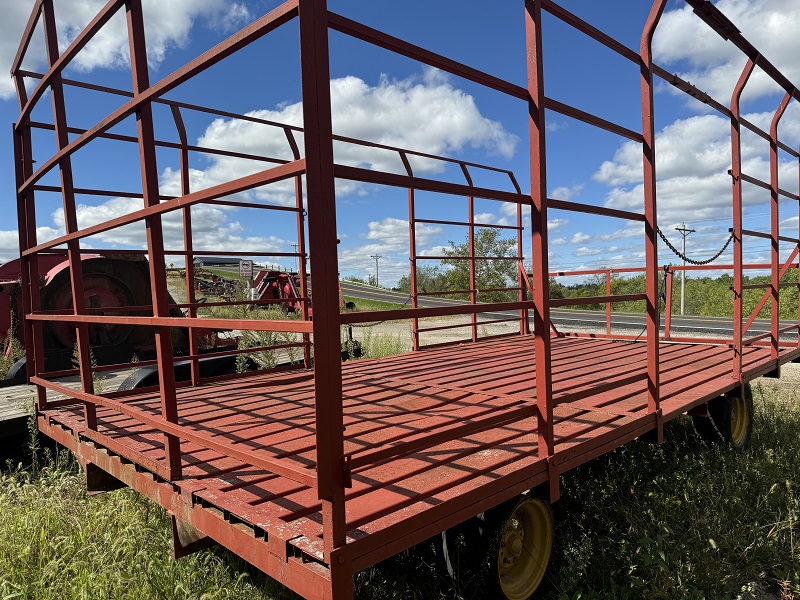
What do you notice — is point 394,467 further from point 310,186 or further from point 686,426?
point 686,426

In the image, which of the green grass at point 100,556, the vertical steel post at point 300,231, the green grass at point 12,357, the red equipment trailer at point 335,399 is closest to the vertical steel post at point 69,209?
the red equipment trailer at point 335,399

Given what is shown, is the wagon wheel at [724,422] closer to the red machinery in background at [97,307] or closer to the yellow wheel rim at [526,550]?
the yellow wheel rim at [526,550]

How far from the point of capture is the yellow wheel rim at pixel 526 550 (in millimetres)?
2449

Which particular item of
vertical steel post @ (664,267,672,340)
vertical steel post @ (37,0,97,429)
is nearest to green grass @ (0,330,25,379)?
vertical steel post @ (37,0,97,429)

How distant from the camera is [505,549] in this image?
A: 247 cm

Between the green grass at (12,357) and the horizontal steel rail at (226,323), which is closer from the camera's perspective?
the horizontal steel rail at (226,323)

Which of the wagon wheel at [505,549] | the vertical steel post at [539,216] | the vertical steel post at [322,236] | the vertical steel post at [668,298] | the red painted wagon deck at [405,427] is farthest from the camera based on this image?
the vertical steel post at [668,298]

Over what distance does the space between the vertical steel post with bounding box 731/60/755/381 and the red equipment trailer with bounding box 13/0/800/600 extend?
0.02 m

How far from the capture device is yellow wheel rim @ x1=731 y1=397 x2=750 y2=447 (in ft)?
15.1

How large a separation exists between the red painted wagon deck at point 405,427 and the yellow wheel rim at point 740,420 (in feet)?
1.15

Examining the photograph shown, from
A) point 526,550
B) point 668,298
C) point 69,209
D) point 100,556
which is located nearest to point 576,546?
point 526,550

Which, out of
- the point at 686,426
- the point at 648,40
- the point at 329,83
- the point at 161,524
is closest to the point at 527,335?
the point at 686,426

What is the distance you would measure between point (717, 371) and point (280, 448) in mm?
3737

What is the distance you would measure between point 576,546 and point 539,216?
193 cm
